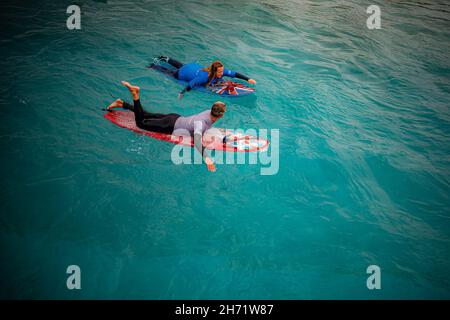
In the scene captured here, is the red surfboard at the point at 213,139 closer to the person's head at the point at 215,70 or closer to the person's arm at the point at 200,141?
the person's arm at the point at 200,141

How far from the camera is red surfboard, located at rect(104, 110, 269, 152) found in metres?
5.73

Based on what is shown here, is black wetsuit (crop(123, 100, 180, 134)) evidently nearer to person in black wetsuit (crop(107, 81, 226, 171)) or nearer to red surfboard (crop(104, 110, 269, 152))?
person in black wetsuit (crop(107, 81, 226, 171))

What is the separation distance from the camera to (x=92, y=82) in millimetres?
7188

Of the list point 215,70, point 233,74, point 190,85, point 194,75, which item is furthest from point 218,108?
point 233,74

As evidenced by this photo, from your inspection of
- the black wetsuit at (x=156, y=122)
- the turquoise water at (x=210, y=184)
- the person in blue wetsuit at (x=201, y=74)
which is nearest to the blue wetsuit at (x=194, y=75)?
the person in blue wetsuit at (x=201, y=74)

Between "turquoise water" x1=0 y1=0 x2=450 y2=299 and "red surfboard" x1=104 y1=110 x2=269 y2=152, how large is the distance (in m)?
0.19

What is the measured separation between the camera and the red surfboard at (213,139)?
5.73 m

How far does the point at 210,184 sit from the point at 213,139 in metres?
1.25

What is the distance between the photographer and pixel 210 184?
5328 mm

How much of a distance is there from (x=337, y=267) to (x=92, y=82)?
7462mm

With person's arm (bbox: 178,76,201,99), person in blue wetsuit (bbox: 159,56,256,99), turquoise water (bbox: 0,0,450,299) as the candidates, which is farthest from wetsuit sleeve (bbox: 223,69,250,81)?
person's arm (bbox: 178,76,201,99)
